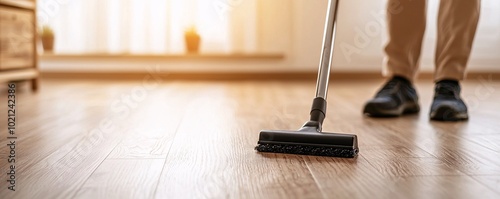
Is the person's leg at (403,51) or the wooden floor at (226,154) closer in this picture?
the wooden floor at (226,154)

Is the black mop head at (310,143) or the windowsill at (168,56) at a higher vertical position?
the windowsill at (168,56)

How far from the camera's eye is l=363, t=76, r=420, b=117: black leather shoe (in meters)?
1.61

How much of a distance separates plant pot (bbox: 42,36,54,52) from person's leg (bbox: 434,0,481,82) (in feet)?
7.88

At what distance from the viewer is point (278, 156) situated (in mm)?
1025

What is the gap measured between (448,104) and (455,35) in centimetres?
19

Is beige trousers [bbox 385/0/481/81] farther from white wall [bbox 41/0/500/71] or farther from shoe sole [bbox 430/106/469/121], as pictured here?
white wall [bbox 41/0/500/71]

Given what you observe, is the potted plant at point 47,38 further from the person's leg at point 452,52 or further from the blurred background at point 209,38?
the person's leg at point 452,52

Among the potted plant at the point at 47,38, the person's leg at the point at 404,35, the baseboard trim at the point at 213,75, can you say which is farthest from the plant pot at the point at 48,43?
the person's leg at the point at 404,35

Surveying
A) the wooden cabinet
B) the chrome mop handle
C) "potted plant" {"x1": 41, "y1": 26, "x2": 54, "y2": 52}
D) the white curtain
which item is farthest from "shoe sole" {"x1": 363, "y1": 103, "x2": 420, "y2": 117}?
"potted plant" {"x1": 41, "y1": 26, "x2": 54, "y2": 52}

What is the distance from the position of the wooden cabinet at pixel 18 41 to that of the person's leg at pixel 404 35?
4.67 ft

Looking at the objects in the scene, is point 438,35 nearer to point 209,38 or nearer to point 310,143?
point 310,143

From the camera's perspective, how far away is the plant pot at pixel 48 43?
3402 mm
